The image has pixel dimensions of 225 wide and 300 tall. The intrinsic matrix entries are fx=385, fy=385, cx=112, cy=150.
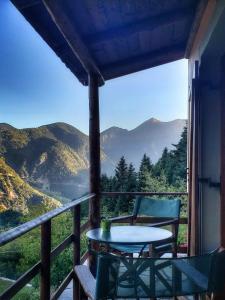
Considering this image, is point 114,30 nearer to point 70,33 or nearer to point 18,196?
point 70,33

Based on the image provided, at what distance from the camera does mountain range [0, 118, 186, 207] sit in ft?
37.5

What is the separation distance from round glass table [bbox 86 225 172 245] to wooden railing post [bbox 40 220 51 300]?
1.76 feet

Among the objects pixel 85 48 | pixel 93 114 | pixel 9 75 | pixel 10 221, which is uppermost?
pixel 9 75

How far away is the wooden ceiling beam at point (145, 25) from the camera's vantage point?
10.9 feet

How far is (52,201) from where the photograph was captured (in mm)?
12484

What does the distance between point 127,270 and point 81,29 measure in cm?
233

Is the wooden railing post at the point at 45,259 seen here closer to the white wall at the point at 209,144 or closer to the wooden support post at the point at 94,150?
the white wall at the point at 209,144

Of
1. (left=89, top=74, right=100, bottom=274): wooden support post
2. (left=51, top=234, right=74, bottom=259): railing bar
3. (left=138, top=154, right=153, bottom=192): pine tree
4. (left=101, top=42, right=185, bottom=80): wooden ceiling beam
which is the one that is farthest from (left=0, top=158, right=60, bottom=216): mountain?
(left=51, top=234, right=74, bottom=259): railing bar

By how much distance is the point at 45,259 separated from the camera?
86.7 inches

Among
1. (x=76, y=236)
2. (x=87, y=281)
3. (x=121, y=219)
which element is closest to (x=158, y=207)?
(x=121, y=219)

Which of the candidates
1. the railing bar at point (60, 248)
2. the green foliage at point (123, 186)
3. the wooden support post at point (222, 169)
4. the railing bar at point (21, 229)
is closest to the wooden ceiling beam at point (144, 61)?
the wooden support post at point (222, 169)

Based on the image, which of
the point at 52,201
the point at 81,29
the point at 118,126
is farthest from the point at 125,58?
the point at 52,201

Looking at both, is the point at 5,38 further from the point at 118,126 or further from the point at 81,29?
the point at 81,29

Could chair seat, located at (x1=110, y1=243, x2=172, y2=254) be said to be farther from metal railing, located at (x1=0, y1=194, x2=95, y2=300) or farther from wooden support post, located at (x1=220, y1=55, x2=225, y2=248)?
wooden support post, located at (x1=220, y1=55, x2=225, y2=248)
